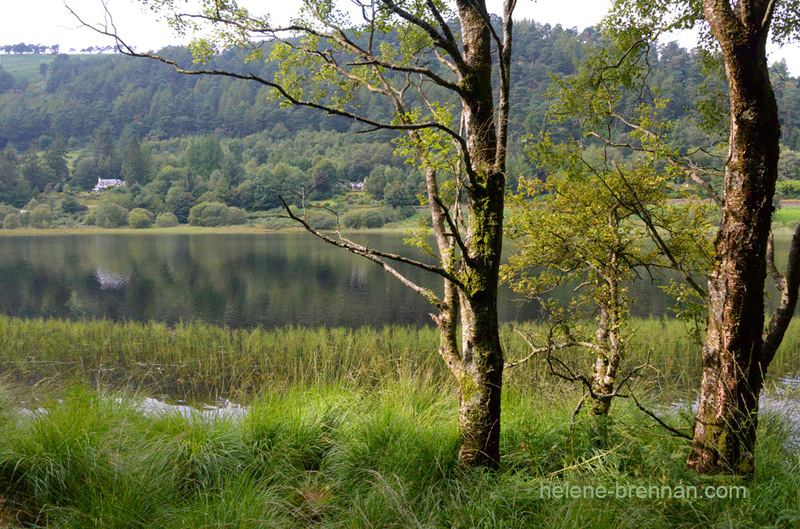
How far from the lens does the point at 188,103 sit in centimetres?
13050

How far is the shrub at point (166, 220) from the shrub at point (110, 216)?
3885 mm

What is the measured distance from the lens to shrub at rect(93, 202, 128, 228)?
64375mm

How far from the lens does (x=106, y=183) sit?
91375 mm

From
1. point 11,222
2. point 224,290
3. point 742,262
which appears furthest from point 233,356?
point 11,222

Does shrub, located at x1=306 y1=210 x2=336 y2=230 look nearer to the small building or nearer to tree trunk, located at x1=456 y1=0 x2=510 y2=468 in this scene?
tree trunk, located at x1=456 y1=0 x2=510 y2=468

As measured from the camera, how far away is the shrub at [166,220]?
6675 cm

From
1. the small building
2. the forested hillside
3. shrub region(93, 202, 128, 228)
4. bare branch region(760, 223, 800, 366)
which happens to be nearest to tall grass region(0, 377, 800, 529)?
bare branch region(760, 223, 800, 366)

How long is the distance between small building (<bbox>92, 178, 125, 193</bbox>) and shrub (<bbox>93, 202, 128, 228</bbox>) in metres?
25.0

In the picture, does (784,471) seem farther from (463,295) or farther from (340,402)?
(340,402)

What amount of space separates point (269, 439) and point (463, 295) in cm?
203

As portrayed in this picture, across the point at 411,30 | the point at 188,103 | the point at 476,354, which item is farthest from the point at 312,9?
the point at 188,103

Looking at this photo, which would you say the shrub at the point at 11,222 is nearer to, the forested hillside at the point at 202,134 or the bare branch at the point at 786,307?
the forested hillside at the point at 202,134

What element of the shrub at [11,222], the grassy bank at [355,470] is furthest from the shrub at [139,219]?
the grassy bank at [355,470]

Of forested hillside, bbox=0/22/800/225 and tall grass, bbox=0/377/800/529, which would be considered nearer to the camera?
tall grass, bbox=0/377/800/529
